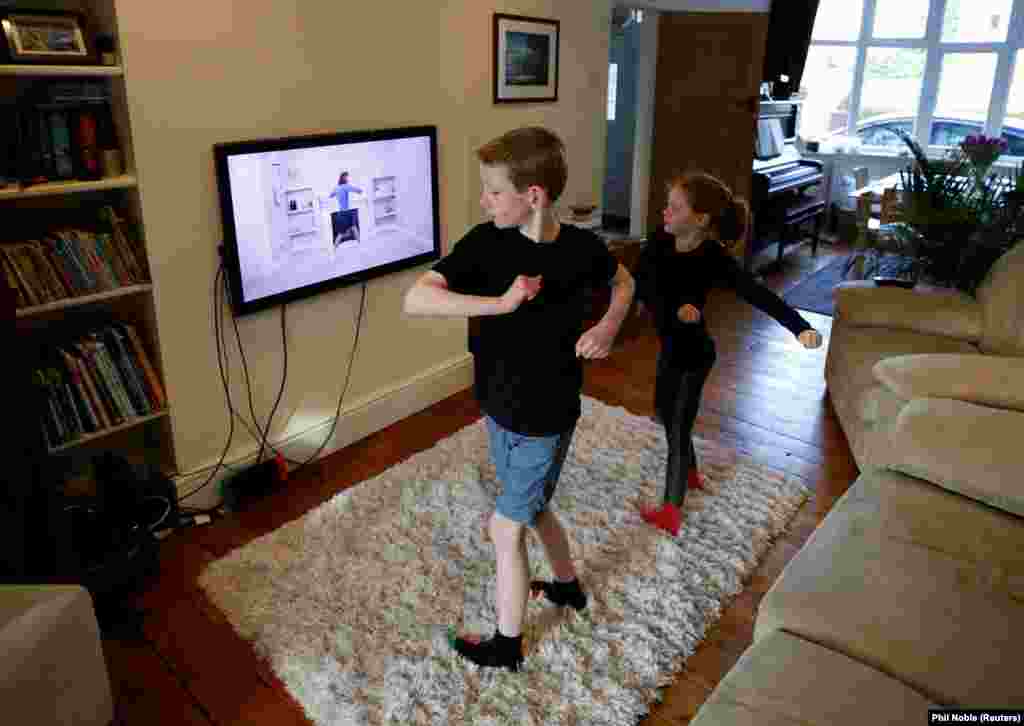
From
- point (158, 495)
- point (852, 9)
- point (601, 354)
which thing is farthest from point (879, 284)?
point (852, 9)

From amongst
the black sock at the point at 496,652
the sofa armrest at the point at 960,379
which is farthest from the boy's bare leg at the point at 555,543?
the sofa armrest at the point at 960,379

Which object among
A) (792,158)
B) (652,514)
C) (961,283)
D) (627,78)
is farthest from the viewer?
(627,78)

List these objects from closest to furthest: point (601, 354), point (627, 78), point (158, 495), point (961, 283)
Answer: point (601, 354) → point (158, 495) → point (961, 283) → point (627, 78)

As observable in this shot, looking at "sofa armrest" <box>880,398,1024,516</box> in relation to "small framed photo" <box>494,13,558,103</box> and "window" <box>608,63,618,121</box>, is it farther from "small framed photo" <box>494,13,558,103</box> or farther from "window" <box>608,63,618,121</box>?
"window" <box>608,63,618,121</box>

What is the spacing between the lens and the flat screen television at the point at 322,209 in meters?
2.39

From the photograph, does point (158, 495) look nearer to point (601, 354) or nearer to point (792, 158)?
point (601, 354)

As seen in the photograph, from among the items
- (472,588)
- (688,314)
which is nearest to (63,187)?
(472,588)

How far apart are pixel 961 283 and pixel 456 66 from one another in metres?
2.45

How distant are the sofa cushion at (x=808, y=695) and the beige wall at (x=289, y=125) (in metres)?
1.88

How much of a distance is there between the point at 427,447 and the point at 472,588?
0.95 metres

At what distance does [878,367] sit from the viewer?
2389 millimetres

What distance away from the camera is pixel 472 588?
7.10ft

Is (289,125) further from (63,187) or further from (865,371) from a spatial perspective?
(865,371)

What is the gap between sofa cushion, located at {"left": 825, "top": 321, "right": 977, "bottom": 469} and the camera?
8.42 ft
